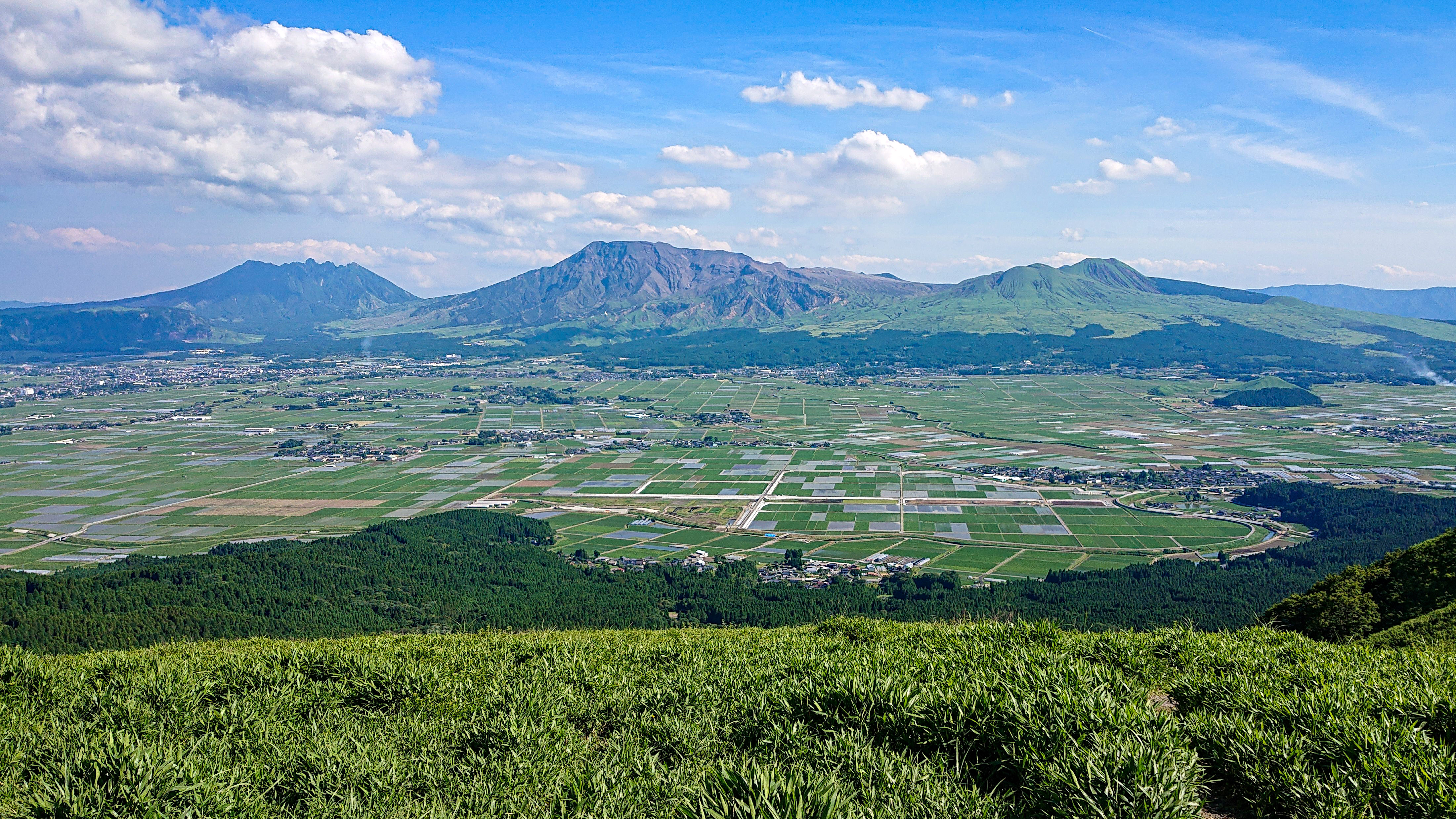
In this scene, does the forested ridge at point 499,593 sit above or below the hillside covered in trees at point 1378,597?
below

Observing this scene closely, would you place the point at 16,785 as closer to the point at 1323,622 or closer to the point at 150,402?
the point at 1323,622

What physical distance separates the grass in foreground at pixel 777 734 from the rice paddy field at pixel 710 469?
4993cm

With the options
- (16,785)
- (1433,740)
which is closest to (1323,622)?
(1433,740)

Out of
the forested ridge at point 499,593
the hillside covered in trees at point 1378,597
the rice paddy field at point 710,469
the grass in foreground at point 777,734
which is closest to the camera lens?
the grass in foreground at point 777,734

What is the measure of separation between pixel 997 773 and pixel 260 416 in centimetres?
18651

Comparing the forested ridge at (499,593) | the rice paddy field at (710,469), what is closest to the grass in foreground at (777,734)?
the forested ridge at (499,593)

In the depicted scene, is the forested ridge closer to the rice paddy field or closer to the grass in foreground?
the rice paddy field

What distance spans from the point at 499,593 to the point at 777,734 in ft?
167

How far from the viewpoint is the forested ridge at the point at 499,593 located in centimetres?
4322

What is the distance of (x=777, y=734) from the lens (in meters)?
9.85

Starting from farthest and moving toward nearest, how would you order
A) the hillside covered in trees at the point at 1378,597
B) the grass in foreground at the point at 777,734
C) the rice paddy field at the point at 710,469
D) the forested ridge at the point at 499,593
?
1. the rice paddy field at the point at 710,469
2. the forested ridge at the point at 499,593
3. the hillside covered in trees at the point at 1378,597
4. the grass in foreground at the point at 777,734

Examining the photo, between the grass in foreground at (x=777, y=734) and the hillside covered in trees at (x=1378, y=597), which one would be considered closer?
the grass in foreground at (x=777, y=734)

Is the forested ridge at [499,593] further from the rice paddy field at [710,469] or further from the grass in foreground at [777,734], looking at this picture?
the grass in foreground at [777,734]

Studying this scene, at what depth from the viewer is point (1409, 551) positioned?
2650 centimetres
